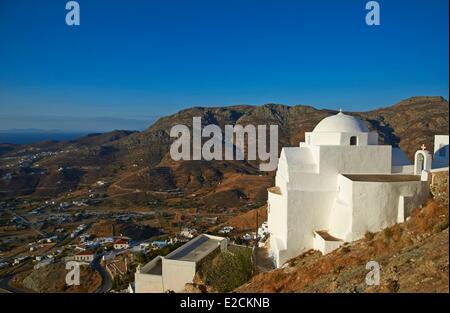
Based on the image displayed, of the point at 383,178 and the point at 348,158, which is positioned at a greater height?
the point at 348,158

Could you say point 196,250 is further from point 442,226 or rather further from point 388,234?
point 442,226

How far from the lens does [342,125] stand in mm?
16578

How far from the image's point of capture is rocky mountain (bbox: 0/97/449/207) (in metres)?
73.7

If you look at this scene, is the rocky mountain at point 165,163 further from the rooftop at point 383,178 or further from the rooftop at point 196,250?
the rooftop at point 383,178

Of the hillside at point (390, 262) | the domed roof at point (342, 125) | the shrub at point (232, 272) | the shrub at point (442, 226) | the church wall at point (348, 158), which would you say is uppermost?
the domed roof at point (342, 125)

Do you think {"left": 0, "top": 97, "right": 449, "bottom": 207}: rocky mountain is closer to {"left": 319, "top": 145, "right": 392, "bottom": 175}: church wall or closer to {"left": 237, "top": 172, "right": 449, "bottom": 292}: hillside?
{"left": 319, "top": 145, "right": 392, "bottom": 175}: church wall

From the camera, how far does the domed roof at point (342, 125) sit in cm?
1648

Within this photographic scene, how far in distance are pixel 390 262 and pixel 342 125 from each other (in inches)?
274

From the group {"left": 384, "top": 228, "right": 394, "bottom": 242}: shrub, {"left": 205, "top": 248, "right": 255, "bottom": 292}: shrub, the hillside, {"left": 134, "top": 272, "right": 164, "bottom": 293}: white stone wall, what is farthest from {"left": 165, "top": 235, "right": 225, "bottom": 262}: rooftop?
{"left": 384, "top": 228, "right": 394, "bottom": 242}: shrub

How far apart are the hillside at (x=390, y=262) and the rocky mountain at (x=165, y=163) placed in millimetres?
49272

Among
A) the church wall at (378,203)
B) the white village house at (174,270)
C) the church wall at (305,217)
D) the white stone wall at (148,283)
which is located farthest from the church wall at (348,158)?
the white stone wall at (148,283)

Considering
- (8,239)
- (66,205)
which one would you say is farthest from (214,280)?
(66,205)

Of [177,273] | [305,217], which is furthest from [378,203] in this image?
[177,273]
